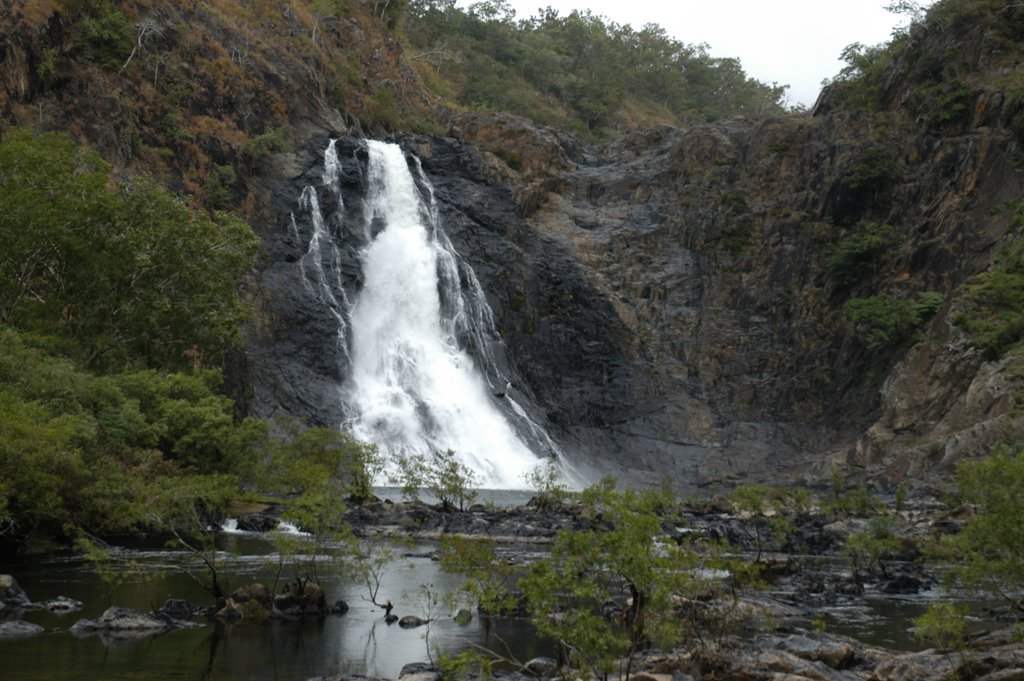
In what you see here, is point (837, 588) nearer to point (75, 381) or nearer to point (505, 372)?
point (75, 381)

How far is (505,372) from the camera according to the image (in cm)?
5234

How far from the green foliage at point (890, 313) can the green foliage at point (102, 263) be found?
1198 inches

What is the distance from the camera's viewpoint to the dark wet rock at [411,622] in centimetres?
1627

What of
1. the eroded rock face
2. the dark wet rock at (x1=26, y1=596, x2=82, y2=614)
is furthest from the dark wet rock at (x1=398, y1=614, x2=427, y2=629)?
the eroded rock face

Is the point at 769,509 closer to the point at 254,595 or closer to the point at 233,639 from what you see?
the point at 254,595

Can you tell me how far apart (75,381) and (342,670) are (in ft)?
51.1

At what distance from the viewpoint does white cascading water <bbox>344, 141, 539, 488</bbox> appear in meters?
45.5

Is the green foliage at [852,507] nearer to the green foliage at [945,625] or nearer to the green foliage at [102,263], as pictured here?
the green foliage at [945,625]

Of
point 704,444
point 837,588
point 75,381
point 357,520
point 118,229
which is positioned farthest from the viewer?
point 704,444

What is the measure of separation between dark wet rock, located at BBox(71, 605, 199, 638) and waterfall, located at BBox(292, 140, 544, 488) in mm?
27370

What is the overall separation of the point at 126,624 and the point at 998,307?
37810mm

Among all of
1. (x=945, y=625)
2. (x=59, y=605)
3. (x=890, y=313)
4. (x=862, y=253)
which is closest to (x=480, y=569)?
(x=945, y=625)

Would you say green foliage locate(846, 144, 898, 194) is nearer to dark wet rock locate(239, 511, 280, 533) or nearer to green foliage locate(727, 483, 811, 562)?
green foliage locate(727, 483, 811, 562)

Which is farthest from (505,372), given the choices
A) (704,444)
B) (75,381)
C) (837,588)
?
(837,588)
